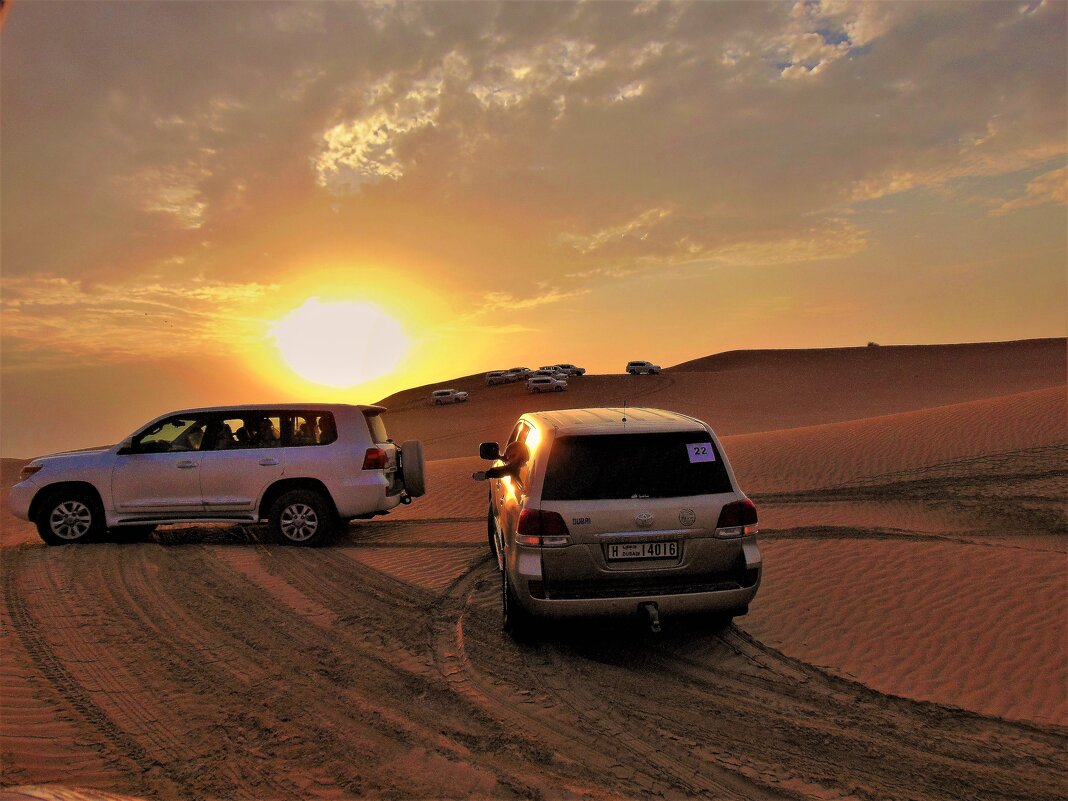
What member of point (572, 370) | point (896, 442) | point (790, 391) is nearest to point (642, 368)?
point (572, 370)

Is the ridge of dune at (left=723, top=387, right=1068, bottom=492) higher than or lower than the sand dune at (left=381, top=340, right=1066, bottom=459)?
lower

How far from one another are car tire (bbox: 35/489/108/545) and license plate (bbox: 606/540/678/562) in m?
7.82

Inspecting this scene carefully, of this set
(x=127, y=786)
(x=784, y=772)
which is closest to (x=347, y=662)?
(x=127, y=786)

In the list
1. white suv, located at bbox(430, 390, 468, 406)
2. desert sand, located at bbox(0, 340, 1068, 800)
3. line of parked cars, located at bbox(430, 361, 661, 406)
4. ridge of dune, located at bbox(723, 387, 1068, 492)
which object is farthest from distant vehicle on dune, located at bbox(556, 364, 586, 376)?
desert sand, located at bbox(0, 340, 1068, 800)

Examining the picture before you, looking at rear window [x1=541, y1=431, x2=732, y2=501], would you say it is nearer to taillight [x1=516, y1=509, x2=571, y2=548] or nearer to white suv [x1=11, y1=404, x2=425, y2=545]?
taillight [x1=516, y1=509, x2=571, y2=548]

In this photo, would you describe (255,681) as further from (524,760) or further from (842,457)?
(842,457)

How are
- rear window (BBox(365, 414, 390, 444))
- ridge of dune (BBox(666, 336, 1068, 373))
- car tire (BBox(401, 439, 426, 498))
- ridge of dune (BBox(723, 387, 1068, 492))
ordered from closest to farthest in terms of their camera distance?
rear window (BBox(365, 414, 390, 444)) < car tire (BBox(401, 439, 426, 498)) < ridge of dune (BBox(723, 387, 1068, 492)) < ridge of dune (BBox(666, 336, 1068, 373))

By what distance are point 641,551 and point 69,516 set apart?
842cm

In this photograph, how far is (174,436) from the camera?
9352mm

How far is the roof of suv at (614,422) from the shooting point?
4.98 meters

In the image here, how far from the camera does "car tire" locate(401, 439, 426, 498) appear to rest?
392 inches

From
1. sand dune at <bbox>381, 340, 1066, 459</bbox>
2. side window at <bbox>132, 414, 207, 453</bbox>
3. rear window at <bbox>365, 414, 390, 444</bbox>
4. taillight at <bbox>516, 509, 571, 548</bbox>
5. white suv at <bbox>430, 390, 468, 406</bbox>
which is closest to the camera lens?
taillight at <bbox>516, 509, 571, 548</bbox>

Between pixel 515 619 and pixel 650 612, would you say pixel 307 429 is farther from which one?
pixel 650 612

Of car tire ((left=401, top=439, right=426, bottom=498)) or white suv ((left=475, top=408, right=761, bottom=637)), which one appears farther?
car tire ((left=401, top=439, right=426, bottom=498))
